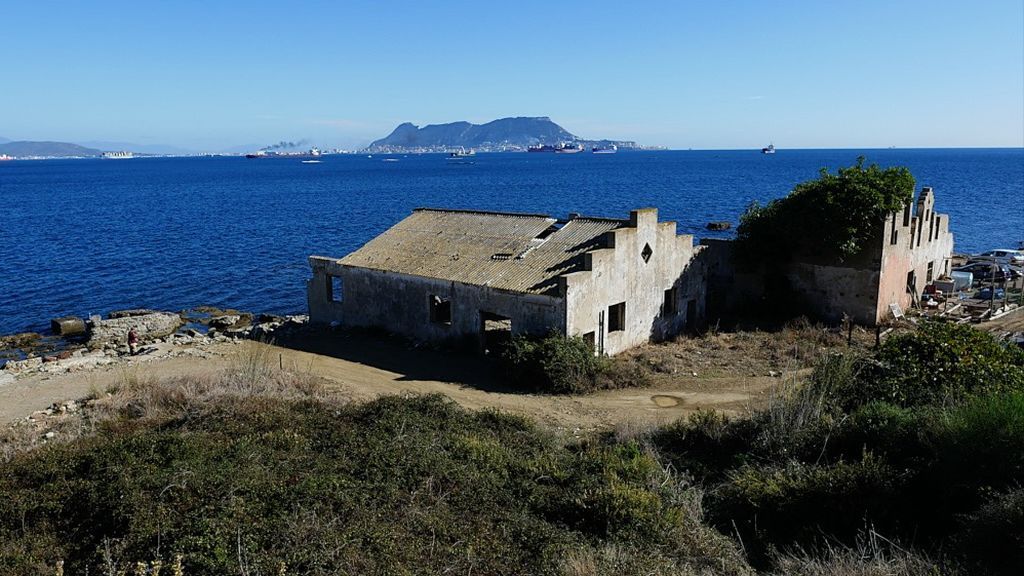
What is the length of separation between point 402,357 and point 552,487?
14.0 metres

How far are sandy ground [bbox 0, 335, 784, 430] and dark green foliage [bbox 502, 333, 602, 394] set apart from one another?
55 cm

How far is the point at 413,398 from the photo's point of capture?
1897 centimetres

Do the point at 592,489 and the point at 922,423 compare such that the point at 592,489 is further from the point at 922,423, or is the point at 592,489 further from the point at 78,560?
the point at 78,560

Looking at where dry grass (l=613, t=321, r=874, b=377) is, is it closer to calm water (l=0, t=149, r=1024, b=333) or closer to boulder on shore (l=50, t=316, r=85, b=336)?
calm water (l=0, t=149, r=1024, b=333)

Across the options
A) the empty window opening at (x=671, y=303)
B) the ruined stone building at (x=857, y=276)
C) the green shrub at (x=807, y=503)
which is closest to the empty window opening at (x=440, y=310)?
the empty window opening at (x=671, y=303)

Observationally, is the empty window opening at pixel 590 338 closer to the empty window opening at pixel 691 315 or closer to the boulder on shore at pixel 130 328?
the empty window opening at pixel 691 315

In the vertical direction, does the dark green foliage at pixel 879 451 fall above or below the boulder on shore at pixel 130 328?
above

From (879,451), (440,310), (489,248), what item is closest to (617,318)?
(489,248)

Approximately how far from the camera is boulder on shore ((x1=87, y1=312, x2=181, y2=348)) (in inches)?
1359

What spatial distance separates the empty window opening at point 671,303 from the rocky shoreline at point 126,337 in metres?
16.5

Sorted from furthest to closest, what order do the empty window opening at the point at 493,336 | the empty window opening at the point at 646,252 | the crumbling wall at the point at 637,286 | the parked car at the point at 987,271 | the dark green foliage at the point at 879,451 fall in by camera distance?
the parked car at the point at 987,271 < the empty window opening at the point at 646,252 < the empty window opening at the point at 493,336 < the crumbling wall at the point at 637,286 < the dark green foliage at the point at 879,451

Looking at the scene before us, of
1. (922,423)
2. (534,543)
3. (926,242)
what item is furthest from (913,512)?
(926,242)

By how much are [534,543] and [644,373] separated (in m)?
13.3

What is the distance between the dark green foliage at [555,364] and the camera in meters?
22.6
